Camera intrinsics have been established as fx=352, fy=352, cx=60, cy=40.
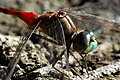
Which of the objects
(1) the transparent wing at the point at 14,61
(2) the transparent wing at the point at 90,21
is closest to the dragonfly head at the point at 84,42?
(2) the transparent wing at the point at 90,21

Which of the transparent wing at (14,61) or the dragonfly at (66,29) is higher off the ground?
the dragonfly at (66,29)

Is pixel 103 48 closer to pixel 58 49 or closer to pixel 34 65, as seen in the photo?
Result: pixel 58 49

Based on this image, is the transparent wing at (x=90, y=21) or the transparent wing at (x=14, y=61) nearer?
the transparent wing at (x=14, y=61)

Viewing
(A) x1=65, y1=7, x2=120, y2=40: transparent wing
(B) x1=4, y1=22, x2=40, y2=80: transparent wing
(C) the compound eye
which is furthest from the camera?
(A) x1=65, y1=7, x2=120, y2=40: transparent wing

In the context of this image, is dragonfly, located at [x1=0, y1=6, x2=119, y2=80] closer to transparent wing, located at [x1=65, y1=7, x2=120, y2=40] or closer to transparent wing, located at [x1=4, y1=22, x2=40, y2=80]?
transparent wing, located at [x1=65, y1=7, x2=120, y2=40]

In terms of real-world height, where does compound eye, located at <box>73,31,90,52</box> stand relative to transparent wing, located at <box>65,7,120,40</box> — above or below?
below

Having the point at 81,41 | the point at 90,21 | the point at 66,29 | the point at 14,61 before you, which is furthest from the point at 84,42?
the point at 14,61

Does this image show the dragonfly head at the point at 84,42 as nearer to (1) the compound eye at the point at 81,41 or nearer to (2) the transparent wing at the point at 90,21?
(1) the compound eye at the point at 81,41

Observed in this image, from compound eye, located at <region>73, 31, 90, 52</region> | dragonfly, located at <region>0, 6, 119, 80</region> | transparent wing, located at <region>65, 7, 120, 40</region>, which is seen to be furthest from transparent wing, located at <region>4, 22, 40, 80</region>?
transparent wing, located at <region>65, 7, 120, 40</region>
